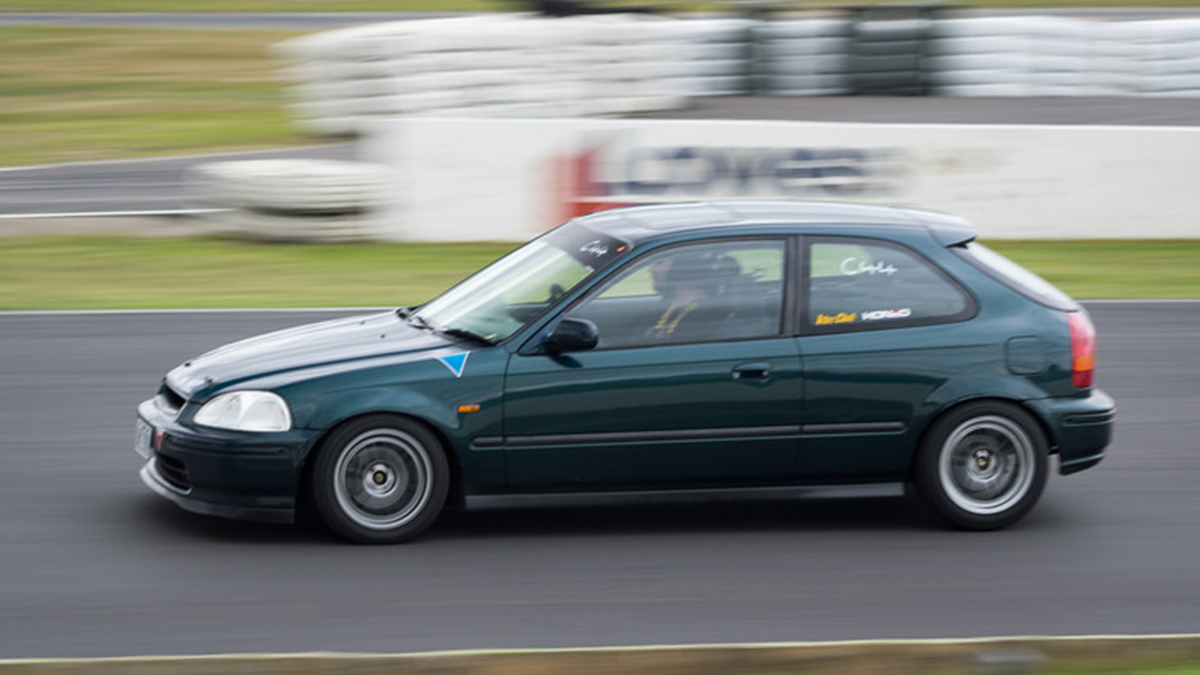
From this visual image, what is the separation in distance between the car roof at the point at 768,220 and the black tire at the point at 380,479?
4.14 ft

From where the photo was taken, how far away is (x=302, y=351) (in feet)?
22.9

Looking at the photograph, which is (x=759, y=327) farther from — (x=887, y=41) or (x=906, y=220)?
(x=887, y=41)

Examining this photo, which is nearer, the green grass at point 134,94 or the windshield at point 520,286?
the windshield at point 520,286

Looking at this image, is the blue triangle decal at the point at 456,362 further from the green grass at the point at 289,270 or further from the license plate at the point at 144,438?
the green grass at the point at 289,270

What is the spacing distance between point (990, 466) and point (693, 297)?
148 centimetres

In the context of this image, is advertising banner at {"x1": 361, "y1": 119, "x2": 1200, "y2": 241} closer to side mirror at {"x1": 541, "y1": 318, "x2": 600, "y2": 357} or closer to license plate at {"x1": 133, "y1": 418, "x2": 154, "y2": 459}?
license plate at {"x1": 133, "y1": 418, "x2": 154, "y2": 459}

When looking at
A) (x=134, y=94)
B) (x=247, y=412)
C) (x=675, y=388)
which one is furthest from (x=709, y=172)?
(x=134, y=94)

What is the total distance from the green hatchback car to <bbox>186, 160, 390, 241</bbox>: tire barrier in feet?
29.8

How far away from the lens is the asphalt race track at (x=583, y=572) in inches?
226

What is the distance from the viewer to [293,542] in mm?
6738

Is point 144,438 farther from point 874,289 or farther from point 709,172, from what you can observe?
point 709,172

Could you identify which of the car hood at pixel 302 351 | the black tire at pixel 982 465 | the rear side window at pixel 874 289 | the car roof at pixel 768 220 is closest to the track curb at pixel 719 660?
the black tire at pixel 982 465

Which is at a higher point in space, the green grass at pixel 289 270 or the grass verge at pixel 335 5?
the grass verge at pixel 335 5

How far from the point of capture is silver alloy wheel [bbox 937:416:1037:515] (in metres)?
7.02
